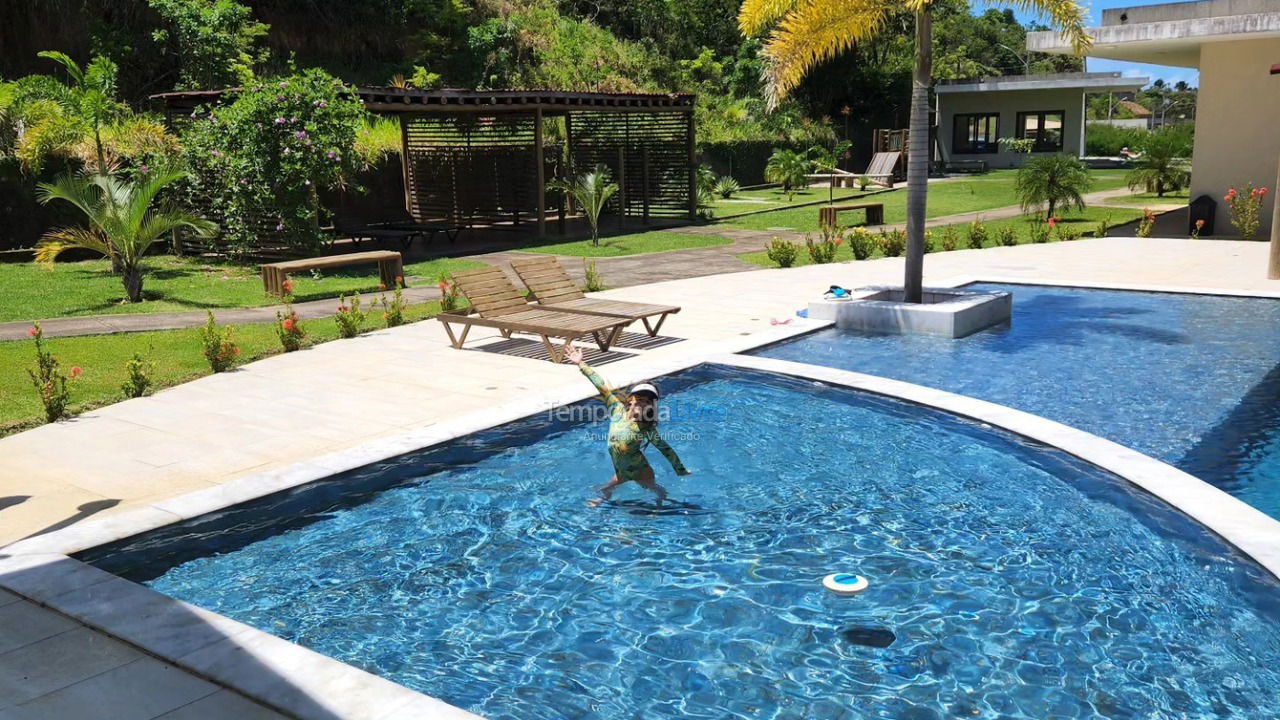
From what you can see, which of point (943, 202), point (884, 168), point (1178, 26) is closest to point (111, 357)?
point (1178, 26)

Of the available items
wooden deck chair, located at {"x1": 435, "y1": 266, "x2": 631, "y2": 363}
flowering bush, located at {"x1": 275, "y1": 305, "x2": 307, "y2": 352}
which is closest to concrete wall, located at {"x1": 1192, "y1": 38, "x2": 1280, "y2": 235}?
wooden deck chair, located at {"x1": 435, "y1": 266, "x2": 631, "y2": 363}

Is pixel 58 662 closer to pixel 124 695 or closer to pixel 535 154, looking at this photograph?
pixel 124 695

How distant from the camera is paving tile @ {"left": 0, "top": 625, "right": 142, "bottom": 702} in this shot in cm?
400

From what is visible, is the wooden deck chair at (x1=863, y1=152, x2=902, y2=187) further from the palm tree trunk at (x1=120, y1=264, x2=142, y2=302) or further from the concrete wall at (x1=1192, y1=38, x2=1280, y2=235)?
the palm tree trunk at (x1=120, y1=264, x2=142, y2=302)

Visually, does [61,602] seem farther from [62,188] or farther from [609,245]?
[609,245]

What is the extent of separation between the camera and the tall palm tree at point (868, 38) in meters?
12.0

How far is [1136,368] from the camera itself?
9898 millimetres

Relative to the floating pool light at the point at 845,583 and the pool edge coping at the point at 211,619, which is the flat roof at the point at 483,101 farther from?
the floating pool light at the point at 845,583

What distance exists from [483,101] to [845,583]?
17.5m

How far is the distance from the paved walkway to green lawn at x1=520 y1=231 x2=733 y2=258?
474 millimetres

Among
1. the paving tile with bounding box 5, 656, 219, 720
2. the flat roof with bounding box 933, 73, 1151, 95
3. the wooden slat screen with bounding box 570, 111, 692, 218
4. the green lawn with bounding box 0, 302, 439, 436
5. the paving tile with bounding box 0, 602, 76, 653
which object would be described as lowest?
the paving tile with bounding box 5, 656, 219, 720

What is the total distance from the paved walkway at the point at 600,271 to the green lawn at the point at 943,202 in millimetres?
1044

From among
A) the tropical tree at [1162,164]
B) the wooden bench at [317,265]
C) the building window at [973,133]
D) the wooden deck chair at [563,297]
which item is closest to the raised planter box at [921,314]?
the wooden deck chair at [563,297]

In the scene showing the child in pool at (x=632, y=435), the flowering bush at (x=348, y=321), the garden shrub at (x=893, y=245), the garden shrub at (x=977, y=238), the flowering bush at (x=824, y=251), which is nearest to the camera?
the child in pool at (x=632, y=435)
